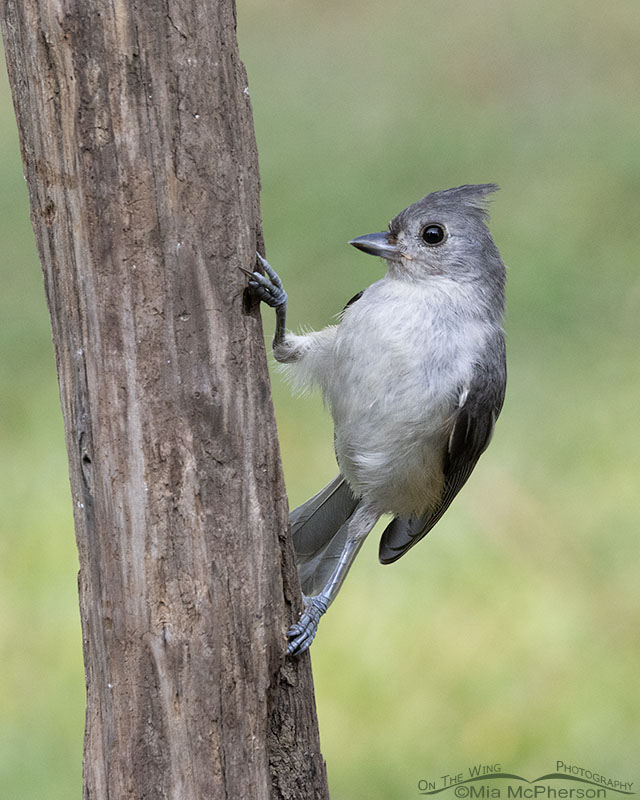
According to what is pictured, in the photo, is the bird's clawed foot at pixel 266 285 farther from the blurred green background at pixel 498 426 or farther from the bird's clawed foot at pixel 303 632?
the blurred green background at pixel 498 426

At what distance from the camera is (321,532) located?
3.97 meters

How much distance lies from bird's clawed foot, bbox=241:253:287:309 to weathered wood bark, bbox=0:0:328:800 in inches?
1.8

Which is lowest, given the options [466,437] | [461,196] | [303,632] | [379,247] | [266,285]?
[303,632]

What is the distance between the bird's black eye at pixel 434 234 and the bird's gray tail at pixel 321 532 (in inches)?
35.1

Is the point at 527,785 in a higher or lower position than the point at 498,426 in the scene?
lower

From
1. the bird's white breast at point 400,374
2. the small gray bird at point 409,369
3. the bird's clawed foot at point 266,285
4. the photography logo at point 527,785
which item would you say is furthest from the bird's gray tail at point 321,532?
the photography logo at point 527,785

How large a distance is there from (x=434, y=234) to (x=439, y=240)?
3 centimetres

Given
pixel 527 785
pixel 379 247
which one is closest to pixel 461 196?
pixel 379 247

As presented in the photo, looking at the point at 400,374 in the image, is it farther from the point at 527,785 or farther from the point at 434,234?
the point at 527,785

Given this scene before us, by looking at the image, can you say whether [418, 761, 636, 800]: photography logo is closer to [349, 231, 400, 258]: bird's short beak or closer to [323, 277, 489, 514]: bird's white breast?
[323, 277, 489, 514]: bird's white breast

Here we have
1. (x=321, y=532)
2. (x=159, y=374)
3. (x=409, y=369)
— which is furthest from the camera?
(x=321, y=532)

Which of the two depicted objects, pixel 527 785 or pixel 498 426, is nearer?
pixel 527 785

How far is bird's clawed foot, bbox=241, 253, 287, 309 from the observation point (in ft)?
9.46

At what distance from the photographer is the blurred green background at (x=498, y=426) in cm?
489
